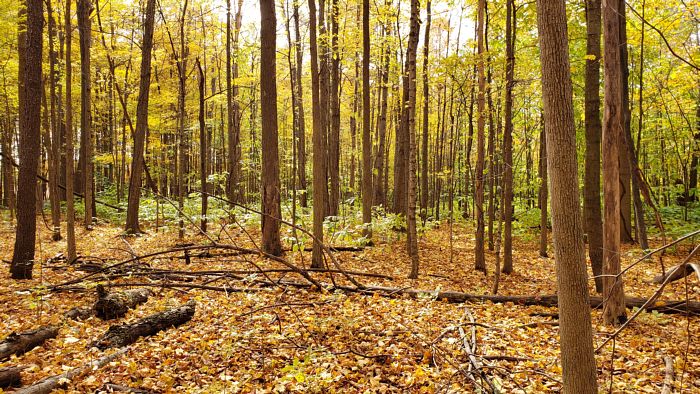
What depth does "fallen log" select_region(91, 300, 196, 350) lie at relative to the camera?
→ 197 inches

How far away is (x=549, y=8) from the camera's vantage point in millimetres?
2314

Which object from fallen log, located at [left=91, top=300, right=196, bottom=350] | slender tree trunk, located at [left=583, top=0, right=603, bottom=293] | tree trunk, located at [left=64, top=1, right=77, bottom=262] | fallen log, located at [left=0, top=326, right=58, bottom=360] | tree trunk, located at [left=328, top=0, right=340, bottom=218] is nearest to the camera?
fallen log, located at [left=0, top=326, right=58, bottom=360]

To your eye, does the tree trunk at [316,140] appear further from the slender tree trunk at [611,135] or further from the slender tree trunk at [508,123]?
the slender tree trunk at [611,135]

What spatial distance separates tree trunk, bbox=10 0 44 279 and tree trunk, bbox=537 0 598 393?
8.89 metres

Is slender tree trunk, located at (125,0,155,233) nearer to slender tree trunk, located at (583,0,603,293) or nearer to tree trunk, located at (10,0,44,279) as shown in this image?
tree trunk, located at (10,0,44,279)

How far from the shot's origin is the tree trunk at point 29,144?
7.48 m

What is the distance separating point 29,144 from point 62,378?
565cm

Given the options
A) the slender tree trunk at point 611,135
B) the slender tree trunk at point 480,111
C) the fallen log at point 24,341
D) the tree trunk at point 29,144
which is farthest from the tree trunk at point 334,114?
the fallen log at point 24,341

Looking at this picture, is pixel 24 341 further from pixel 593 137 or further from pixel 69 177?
pixel 593 137

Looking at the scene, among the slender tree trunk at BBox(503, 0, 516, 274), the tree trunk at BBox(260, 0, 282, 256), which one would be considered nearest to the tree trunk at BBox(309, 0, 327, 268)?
the tree trunk at BBox(260, 0, 282, 256)

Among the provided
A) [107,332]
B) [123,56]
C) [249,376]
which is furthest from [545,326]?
[123,56]

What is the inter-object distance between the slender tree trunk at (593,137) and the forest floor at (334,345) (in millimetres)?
1392

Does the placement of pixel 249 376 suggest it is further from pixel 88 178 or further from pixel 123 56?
pixel 123 56

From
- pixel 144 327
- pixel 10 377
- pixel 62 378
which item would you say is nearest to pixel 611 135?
pixel 144 327
